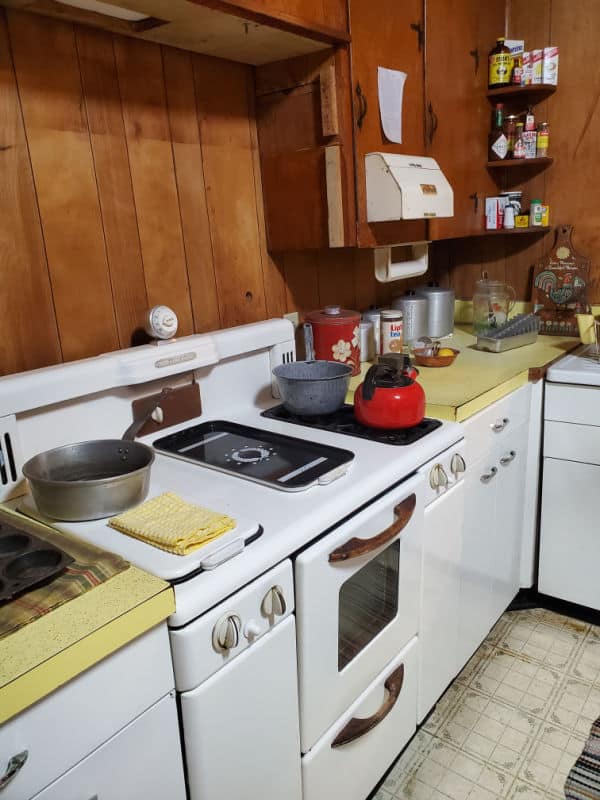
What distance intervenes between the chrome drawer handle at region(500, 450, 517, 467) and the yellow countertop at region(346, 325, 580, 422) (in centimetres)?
20

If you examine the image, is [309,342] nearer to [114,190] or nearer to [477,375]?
[477,375]

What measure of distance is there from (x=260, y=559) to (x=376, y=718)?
0.61 metres

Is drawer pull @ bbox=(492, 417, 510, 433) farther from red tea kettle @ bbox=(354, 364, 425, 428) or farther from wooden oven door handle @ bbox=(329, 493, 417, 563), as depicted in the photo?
wooden oven door handle @ bbox=(329, 493, 417, 563)

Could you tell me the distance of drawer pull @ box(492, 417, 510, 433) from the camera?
5.70 ft

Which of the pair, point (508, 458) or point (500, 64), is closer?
point (508, 458)

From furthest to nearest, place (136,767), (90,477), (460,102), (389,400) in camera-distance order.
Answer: (460,102)
(389,400)
(90,477)
(136,767)

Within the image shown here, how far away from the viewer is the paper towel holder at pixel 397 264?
80.1 inches

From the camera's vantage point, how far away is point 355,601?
4.10 ft

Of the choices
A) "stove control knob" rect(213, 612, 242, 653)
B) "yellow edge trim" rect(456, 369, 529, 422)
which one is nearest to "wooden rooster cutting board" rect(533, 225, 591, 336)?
"yellow edge trim" rect(456, 369, 529, 422)

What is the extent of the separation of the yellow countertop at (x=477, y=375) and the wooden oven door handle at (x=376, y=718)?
619 mm

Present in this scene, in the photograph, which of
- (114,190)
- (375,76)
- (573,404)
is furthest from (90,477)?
(573,404)

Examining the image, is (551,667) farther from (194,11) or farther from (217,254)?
(194,11)

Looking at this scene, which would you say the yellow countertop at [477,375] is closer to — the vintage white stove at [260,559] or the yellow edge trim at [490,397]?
the yellow edge trim at [490,397]

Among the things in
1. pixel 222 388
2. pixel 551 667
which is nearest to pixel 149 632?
pixel 222 388
